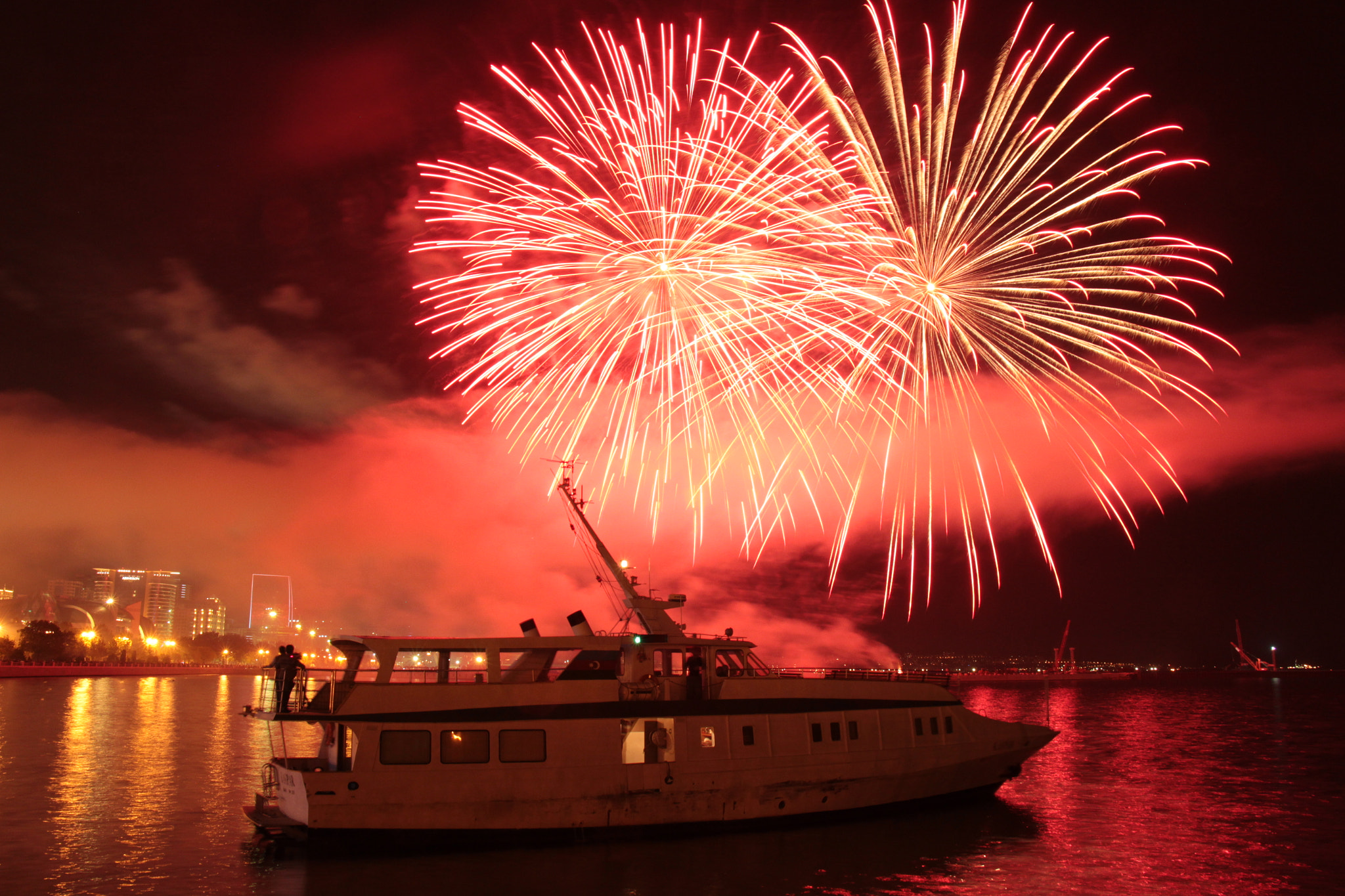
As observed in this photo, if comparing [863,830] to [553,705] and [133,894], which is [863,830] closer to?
[553,705]

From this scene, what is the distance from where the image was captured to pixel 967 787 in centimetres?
2336

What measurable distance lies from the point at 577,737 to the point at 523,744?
1.05 metres

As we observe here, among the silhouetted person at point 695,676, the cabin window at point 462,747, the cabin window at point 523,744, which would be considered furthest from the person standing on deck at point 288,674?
the silhouetted person at point 695,676

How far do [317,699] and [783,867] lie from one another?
9.58 meters

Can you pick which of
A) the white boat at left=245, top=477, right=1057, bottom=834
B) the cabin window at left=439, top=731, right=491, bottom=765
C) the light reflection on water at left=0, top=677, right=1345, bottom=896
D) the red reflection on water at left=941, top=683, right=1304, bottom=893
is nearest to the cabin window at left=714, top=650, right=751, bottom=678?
the white boat at left=245, top=477, right=1057, bottom=834

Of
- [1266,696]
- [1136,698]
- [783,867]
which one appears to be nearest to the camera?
[783,867]

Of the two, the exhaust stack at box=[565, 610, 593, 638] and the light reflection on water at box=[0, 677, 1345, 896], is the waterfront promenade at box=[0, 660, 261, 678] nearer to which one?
the light reflection on water at box=[0, 677, 1345, 896]

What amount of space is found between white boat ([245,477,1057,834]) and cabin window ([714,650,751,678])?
4 cm

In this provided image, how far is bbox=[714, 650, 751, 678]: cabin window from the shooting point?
66.2 ft

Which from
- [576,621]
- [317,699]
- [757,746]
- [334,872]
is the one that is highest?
[576,621]

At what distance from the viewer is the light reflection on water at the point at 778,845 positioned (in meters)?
16.6

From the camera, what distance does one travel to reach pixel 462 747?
1748cm

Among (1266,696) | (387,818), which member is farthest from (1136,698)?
(387,818)

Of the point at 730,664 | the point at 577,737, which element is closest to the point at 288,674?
the point at 577,737
